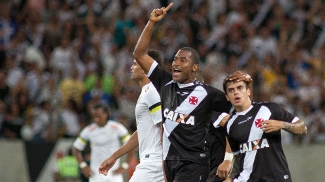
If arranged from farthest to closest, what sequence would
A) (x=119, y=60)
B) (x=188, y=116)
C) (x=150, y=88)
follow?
(x=119, y=60) → (x=150, y=88) → (x=188, y=116)

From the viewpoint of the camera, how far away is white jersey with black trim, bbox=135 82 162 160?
28.4ft

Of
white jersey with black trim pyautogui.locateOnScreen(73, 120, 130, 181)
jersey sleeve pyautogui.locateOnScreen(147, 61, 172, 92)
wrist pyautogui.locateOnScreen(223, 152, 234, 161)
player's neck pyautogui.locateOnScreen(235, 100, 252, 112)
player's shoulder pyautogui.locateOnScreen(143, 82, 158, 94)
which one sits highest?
jersey sleeve pyautogui.locateOnScreen(147, 61, 172, 92)

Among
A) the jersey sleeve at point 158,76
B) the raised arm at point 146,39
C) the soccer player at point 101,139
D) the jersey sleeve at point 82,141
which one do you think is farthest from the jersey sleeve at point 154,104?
the jersey sleeve at point 82,141

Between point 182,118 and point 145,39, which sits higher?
point 145,39

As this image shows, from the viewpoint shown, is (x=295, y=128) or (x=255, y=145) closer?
(x=295, y=128)

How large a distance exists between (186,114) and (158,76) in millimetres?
529

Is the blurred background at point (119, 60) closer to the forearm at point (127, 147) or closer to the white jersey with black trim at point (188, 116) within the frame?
the forearm at point (127, 147)

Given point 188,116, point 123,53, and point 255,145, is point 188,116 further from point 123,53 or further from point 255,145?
point 123,53

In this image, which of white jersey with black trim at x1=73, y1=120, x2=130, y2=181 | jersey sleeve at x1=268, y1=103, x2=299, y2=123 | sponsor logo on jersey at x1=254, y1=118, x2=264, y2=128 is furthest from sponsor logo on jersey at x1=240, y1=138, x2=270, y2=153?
white jersey with black trim at x1=73, y1=120, x2=130, y2=181

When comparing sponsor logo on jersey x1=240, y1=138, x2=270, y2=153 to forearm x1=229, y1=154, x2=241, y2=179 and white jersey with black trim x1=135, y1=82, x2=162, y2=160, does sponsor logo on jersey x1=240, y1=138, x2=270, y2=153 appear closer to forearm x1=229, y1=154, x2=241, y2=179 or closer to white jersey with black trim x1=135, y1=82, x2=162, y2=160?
forearm x1=229, y1=154, x2=241, y2=179

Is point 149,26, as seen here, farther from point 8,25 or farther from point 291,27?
point 291,27

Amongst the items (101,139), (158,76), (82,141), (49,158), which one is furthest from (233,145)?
(49,158)

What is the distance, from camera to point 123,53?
58.2 feet

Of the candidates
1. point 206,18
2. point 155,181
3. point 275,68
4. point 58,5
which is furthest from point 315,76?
point 155,181
